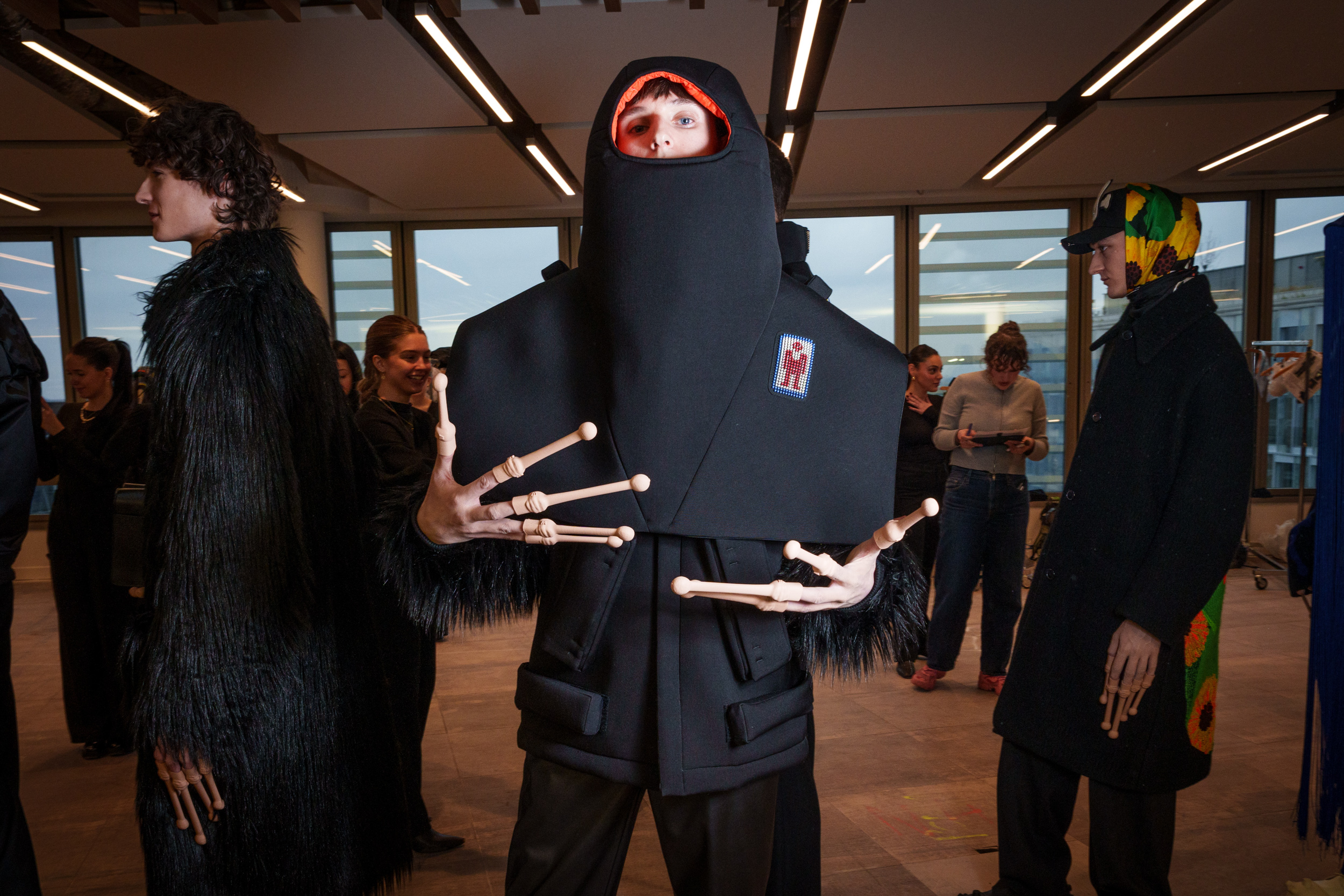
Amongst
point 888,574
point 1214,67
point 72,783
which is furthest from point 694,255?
point 1214,67

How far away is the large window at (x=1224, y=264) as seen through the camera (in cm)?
660

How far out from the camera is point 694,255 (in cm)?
97

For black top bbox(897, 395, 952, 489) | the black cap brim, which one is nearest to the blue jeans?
black top bbox(897, 395, 952, 489)

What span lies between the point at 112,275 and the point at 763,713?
7.36 metres

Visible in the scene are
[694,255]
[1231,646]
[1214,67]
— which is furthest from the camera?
[1231,646]

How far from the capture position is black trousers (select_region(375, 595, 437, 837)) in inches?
80.3

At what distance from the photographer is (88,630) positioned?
3123mm

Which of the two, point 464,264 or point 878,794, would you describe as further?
point 464,264

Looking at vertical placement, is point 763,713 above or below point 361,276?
below

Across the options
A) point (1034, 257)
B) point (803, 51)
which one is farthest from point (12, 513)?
point (1034, 257)

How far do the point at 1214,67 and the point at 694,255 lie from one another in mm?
3969

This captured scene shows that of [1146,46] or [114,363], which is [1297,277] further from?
[114,363]

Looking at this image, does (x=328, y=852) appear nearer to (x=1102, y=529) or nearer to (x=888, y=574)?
(x=888, y=574)

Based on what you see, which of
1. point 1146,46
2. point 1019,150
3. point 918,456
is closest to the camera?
point 1146,46
